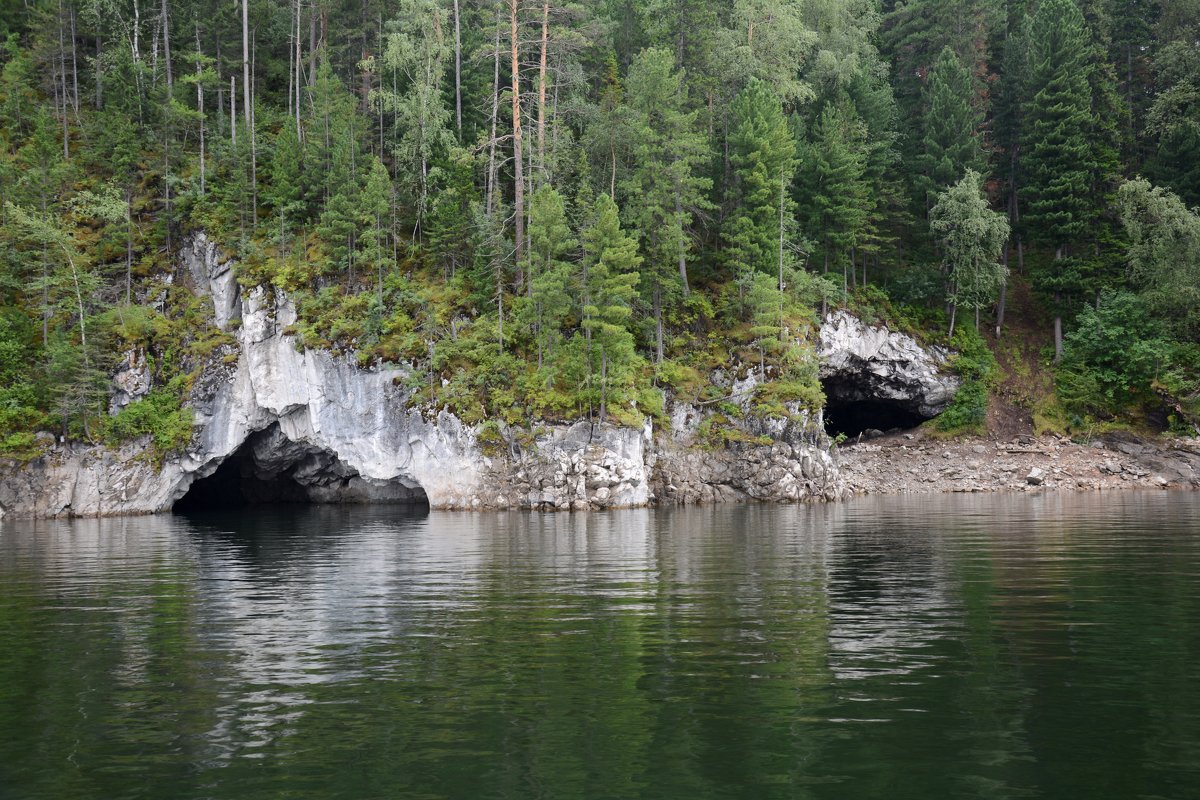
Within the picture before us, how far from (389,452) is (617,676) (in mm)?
35943

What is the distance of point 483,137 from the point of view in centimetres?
5003

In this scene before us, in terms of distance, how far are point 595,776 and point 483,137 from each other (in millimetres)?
46538

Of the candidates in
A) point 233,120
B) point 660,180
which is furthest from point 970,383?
point 233,120

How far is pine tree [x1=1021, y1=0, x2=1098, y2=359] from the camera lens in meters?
58.1

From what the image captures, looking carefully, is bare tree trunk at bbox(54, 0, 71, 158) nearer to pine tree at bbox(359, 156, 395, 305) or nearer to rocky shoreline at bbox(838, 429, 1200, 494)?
pine tree at bbox(359, 156, 395, 305)

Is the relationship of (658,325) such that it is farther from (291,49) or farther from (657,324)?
(291,49)

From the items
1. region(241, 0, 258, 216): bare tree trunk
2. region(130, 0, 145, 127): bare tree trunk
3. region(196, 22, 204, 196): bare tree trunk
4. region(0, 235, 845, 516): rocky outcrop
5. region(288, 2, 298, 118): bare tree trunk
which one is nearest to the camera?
region(0, 235, 845, 516): rocky outcrop

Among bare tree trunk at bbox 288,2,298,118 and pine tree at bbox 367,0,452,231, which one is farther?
bare tree trunk at bbox 288,2,298,118

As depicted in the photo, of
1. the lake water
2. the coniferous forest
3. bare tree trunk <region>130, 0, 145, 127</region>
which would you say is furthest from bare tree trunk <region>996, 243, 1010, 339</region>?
bare tree trunk <region>130, 0, 145, 127</region>

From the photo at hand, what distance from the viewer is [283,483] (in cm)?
5706

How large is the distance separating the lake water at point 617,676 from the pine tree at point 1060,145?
4177cm

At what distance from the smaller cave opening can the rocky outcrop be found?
1379cm

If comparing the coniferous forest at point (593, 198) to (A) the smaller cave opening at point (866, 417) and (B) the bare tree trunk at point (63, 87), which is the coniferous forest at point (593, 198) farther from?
(A) the smaller cave opening at point (866, 417)

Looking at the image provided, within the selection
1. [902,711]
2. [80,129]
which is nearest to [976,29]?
[80,129]
